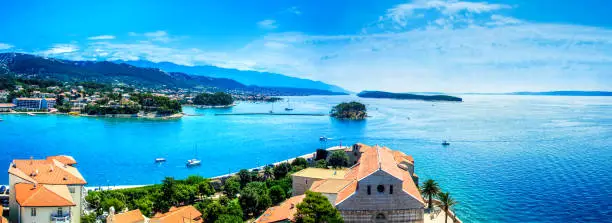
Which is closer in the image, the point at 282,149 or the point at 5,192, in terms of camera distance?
the point at 5,192

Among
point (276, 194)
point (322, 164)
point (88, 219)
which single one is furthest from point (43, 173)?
point (322, 164)

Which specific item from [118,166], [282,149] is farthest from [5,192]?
[282,149]

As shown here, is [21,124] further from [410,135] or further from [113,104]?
[410,135]

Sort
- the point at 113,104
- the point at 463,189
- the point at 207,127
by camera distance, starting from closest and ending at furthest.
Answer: the point at 463,189, the point at 207,127, the point at 113,104

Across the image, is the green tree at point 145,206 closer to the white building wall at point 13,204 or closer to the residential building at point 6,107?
the white building wall at point 13,204

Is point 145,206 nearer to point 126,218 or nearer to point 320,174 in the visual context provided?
point 126,218

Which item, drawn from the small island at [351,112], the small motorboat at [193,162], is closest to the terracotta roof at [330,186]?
the small motorboat at [193,162]

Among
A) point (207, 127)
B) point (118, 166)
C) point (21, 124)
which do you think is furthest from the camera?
point (207, 127)
